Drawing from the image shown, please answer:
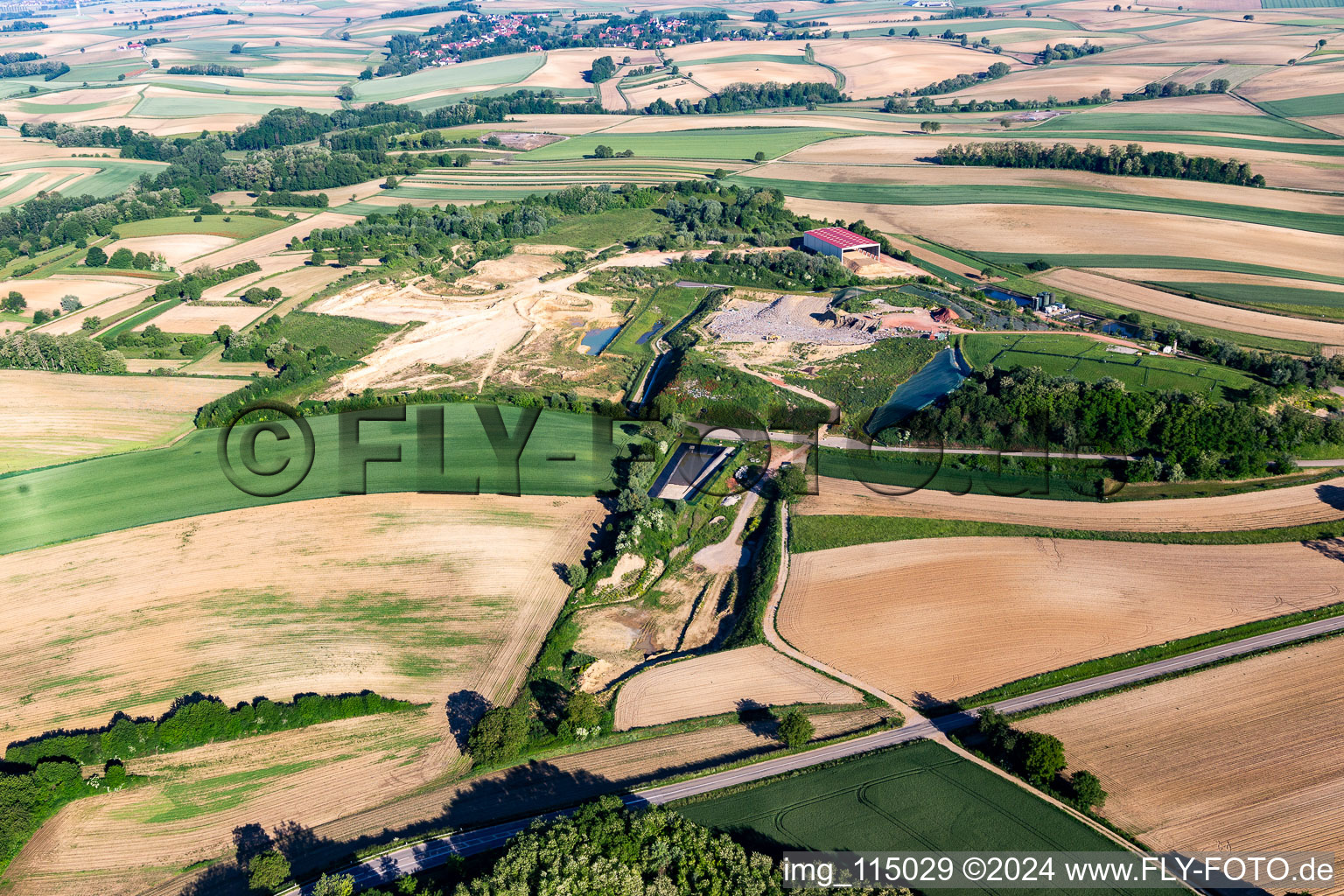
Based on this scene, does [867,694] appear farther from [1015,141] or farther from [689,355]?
Result: [1015,141]

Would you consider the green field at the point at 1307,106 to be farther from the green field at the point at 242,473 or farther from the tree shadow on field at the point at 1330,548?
the green field at the point at 242,473

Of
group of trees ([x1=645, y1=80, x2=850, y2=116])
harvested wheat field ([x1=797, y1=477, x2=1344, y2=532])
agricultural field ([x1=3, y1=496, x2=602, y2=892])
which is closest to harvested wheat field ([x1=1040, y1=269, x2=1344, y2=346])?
harvested wheat field ([x1=797, y1=477, x2=1344, y2=532])

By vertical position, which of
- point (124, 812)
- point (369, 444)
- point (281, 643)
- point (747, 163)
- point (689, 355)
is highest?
point (747, 163)

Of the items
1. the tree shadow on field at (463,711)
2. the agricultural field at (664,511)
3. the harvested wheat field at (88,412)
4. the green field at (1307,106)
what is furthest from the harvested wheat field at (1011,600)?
the green field at (1307,106)

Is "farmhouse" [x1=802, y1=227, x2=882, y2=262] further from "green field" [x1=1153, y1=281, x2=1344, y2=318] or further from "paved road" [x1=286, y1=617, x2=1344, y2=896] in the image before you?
"paved road" [x1=286, y1=617, x2=1344, y2=896]

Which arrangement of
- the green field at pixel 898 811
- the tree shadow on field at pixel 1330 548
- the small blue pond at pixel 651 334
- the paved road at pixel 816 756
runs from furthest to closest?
the small blue pond at pixel 651 334 → the tree shadow on field at pixel 1330 548 → the paved road at pixel 816 756 → the green field at pixel 898 811

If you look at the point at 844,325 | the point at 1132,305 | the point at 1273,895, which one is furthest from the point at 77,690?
the point at 1132,305

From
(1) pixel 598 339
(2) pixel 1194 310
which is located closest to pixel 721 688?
(1) pixel 598 339
